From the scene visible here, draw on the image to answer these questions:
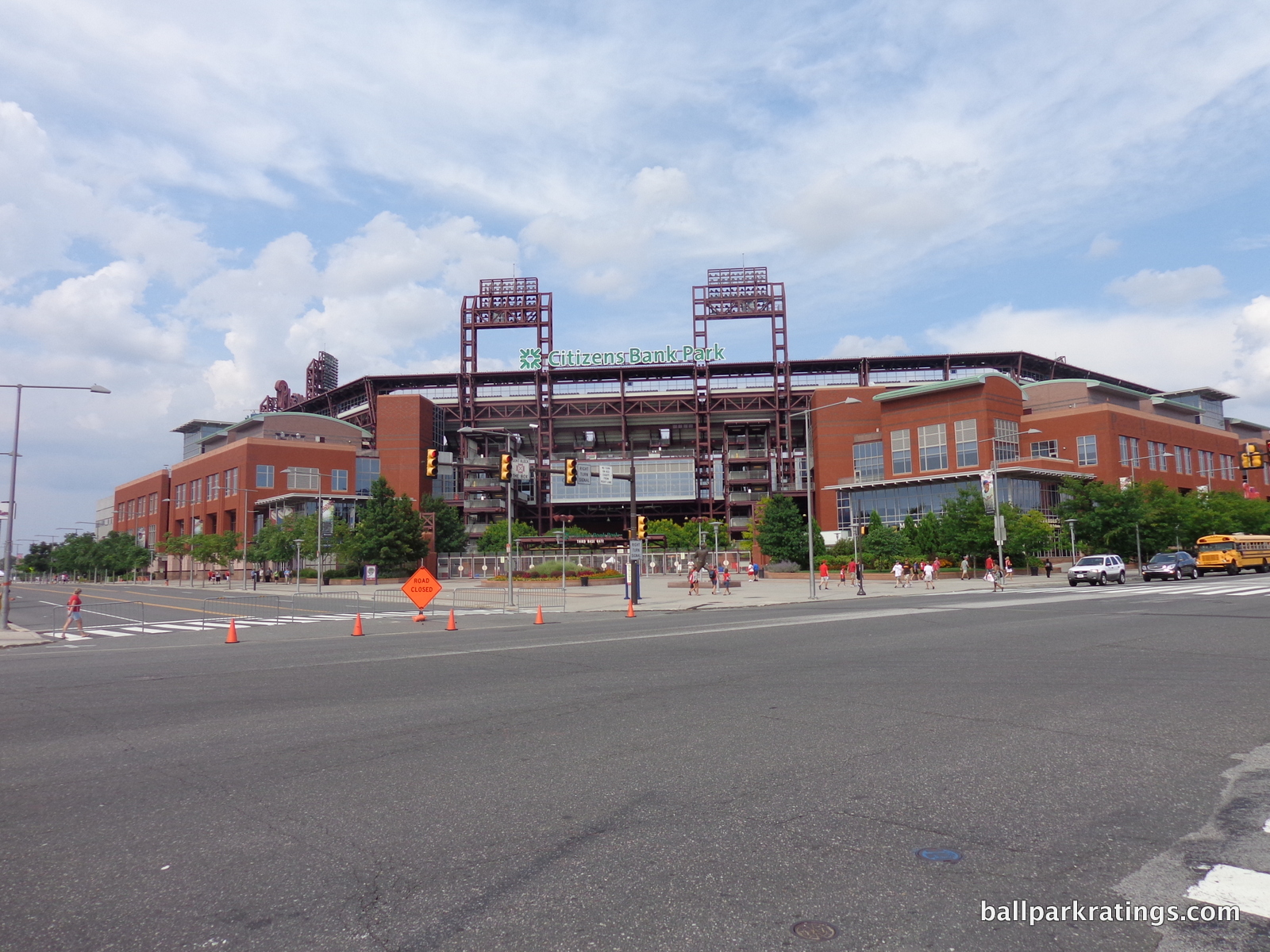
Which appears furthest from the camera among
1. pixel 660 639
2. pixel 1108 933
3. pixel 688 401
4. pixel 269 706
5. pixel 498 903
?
pixel 688 401

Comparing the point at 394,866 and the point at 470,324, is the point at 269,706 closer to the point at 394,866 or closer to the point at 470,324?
the point at 394,866

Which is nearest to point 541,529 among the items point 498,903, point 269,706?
point 269,706

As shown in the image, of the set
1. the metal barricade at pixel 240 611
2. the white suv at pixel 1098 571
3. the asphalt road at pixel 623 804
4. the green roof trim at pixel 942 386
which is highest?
the green roof trim at pixel 942 386

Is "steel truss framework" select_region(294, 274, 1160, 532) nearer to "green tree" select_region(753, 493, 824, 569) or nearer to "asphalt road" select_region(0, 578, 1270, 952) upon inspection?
"green tree" select_region(753, 493, 824, 569)

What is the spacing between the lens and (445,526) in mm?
97938

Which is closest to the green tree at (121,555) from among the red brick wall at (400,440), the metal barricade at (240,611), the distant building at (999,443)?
the red brick wall at (400,440)

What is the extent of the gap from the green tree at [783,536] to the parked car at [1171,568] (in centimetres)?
2459

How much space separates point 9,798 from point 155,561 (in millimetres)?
137204

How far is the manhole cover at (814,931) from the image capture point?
12.6ft

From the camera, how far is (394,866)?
4805 millimetres

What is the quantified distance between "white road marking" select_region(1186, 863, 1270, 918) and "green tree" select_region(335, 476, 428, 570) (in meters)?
70.1

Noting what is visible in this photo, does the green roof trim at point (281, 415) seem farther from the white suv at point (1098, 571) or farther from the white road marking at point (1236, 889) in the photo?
the white road marking at point (1236, 889)

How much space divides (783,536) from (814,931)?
6495 cm

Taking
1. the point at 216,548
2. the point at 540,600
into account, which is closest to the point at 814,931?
the point at 540,600
